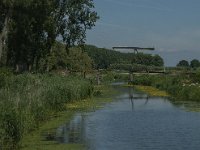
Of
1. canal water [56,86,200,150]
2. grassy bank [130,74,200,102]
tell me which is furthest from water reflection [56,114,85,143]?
grassy bank [130,74,200,102]

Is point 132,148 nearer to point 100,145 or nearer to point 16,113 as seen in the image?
point 100,145

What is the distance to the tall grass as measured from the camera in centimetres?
2102

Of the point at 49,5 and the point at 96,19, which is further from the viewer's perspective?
the point at 96,19

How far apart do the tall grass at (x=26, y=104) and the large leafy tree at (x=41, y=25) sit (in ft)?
36.7

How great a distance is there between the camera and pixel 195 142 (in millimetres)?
23500

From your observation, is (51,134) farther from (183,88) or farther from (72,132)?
(183,88)

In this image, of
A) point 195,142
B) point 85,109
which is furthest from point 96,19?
point 195,142

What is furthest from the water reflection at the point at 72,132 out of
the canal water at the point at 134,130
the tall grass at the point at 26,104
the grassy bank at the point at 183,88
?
the grassy bank at the point at 183,88

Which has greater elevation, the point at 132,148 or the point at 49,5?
the point at 49,5

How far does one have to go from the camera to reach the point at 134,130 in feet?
91.8

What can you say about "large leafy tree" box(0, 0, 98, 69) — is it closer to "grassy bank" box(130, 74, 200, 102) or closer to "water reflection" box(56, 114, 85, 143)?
"grassy bank" box(130, 74, 200, 102)

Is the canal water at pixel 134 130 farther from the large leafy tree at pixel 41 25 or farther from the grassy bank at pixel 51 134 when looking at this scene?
the large leafy tree at pixel 41 25

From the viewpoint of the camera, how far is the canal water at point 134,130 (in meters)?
23.0

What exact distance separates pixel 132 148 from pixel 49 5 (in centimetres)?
3492
